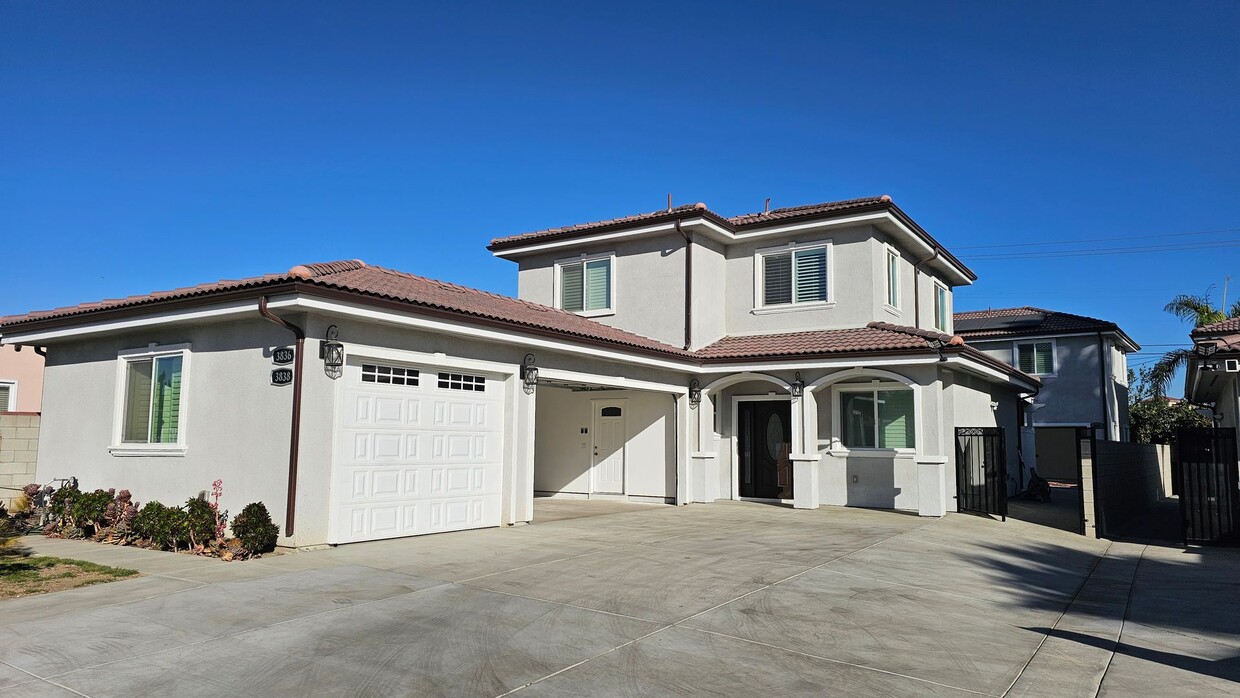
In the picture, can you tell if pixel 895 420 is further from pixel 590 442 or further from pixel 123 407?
pixel 123 407

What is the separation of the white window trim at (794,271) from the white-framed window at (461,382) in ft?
28.1

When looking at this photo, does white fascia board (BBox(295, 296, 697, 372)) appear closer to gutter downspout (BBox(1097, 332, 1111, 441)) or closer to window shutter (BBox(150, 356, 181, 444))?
window shutter (BBox(150, 356, 181, 444))

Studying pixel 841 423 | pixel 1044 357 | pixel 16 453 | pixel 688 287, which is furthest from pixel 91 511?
pixel 1044 357

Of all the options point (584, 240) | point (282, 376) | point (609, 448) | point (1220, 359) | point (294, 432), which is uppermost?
point (584, 240)

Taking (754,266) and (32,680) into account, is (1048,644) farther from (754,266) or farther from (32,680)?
(754,266)

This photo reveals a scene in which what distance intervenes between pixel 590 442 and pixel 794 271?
637 centimetres

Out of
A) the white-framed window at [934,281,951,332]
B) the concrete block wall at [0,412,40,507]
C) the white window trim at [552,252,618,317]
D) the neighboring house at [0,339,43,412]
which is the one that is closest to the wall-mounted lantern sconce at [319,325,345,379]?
the concrete block wall at [0,412,40,507]

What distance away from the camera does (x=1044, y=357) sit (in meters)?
31.1

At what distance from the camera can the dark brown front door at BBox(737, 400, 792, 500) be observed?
736 inches

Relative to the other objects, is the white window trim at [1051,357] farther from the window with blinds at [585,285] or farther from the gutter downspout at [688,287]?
the window with blinds at [585,285]

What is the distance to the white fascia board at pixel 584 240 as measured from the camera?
61.9ft

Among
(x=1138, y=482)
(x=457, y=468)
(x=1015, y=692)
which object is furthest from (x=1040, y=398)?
(x=1015, y=692)

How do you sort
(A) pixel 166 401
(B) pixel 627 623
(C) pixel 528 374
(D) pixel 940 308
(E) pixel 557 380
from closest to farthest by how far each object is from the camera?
(B) pixel 627 623
(A) pixel 166 401
(C) pixel 528 374
(E) pixel 557 380
(D) pixel 940 308

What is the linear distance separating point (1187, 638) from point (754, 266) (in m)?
13.3
